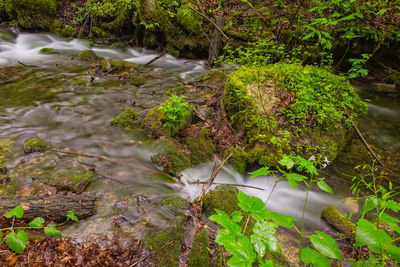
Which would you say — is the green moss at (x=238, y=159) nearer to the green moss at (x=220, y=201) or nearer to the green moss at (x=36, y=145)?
the green moss at (x=220, y=201)

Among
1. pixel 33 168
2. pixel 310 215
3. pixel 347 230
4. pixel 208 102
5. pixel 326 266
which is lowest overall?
pixel 310 215

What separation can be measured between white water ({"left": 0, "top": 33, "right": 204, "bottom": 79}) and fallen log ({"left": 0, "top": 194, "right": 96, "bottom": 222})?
6.58 m

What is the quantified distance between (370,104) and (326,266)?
883cm

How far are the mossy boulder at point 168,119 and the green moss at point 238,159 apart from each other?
123 centimetres

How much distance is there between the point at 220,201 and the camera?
3025 millimetres

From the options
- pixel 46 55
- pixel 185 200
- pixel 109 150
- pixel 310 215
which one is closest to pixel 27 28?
pixel 46 55

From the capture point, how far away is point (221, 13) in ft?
33.6

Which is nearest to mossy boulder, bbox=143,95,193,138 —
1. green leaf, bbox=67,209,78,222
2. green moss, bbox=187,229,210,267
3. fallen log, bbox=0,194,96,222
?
fallen log, bbox=0,194,96,222

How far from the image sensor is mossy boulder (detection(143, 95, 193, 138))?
451 centimetres

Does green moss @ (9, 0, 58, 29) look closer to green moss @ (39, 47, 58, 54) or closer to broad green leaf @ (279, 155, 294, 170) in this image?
green moss @ (39, 47, 58, 54)

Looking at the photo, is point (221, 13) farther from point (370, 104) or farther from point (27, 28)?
point (27, 28)

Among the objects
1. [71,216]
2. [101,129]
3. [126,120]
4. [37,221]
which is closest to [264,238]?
[37,221]

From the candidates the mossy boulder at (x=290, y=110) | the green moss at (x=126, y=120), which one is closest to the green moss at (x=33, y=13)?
the green moss at (x=126, y=120)

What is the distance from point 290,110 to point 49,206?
4.77 metres
